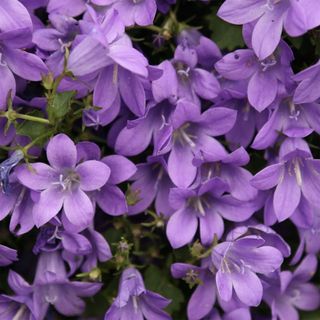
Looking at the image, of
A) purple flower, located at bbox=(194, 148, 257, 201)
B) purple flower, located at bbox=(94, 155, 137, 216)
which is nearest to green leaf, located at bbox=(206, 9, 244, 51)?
purple flower, located at bbox=(194, 148, 257, 201)

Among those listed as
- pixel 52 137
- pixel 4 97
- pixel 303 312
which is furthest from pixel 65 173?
pixel 303 312

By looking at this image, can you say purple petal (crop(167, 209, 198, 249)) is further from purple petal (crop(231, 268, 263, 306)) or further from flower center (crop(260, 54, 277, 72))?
flower center (crop(260, 54, 277, 72))

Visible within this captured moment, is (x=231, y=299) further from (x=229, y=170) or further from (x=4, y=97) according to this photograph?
(x=4, y=97)

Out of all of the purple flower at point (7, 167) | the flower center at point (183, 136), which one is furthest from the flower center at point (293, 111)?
the purple flower at point (7, 167)

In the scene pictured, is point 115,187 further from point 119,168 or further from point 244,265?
point 244,265

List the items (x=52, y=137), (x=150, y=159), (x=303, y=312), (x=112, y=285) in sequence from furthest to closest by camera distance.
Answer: (x=303, y=312) → (x=112, y=285) → (x=150, y=159) → (x=52, y=137)

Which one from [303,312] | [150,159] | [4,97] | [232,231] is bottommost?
[303,312]
